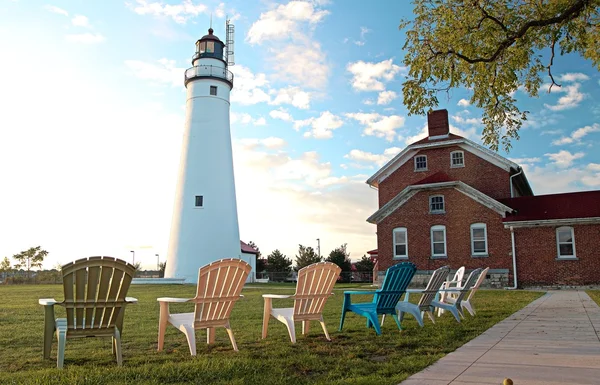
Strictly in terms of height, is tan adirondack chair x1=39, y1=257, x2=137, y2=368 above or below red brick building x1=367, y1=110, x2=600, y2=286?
below

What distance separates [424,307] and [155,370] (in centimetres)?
497

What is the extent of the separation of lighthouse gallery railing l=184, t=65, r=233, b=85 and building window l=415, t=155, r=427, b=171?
40.5ft

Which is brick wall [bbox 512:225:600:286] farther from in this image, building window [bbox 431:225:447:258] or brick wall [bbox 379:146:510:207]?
brick wall [bbox 379:146:510:207]

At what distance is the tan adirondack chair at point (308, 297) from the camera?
21.1 ft

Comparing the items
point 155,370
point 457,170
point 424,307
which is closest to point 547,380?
point 155,370

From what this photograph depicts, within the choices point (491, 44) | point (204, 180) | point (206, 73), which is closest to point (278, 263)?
point (204, 180)

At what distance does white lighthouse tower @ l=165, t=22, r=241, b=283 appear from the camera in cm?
2786

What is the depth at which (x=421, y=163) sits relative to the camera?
2609 cm

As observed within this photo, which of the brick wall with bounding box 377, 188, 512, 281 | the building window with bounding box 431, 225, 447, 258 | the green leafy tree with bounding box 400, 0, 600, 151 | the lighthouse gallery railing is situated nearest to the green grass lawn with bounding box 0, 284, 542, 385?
the green leafy tree with bounding box 400, 0, 600, 151

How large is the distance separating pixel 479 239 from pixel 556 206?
354 cm

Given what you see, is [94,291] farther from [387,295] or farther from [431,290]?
[431,290]

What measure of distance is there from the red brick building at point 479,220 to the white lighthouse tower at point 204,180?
30.5 feet

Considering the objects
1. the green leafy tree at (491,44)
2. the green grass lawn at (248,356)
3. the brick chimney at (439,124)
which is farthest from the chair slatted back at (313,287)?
the brick chimney at (439,124)

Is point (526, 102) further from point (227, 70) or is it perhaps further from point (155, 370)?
point (227, 70)
